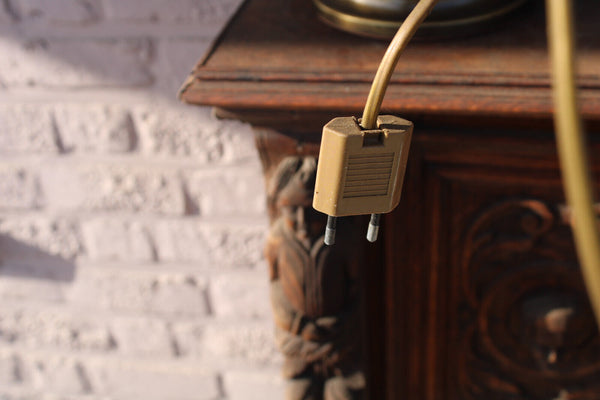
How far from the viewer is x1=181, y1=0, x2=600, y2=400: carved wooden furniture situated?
532mm

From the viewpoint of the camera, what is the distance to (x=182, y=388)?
1236 mm

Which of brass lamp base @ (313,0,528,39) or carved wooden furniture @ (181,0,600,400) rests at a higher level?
brass lamp base @ (313,0,528,39)

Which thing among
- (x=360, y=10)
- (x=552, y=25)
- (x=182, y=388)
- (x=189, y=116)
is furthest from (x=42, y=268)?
(x=552, y=25)

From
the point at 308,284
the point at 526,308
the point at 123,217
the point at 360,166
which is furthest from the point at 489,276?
the point at 123,217

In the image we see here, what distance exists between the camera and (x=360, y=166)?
1.17 ft

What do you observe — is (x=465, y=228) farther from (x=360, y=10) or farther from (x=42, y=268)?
(x=42, y=268)

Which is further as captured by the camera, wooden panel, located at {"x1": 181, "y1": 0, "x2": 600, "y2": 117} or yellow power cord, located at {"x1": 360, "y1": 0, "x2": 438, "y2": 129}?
wooden panel, located at {"x1": 181, "y1": 0, "x2": 600, "y2": 117}

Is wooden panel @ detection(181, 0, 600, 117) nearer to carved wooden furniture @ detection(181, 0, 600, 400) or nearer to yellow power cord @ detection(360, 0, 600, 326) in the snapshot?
carved wooden furniture @ detection(181, 0, 600, 400)

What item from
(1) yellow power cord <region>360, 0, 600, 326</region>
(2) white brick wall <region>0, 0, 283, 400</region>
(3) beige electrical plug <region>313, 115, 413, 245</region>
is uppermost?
(1) yellow power cord <region>360, 0, 600, 326</region>

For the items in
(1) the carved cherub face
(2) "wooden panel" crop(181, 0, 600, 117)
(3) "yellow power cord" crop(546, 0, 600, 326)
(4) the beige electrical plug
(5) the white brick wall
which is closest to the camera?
(3) "yellow power cord" crop(546, 0, 600, 326)

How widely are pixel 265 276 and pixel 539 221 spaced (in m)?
0.56

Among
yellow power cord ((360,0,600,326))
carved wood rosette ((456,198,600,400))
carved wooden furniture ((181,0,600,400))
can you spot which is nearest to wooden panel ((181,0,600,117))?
carved wooden furniture ((181,0,600,400))

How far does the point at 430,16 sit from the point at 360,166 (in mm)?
271

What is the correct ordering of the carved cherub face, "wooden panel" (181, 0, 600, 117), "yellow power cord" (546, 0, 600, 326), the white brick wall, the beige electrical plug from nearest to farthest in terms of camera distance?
"yellow power cord" (546, 0, 600, 326) → the beige electrical plug → "wooden panel" (181, 0, 600, 117) → the carved cherub face → the white brick wall
